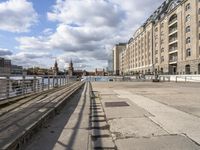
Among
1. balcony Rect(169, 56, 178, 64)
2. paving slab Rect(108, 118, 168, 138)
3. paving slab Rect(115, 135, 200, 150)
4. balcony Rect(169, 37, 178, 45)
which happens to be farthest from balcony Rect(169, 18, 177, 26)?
paving slab Rect(115, 135, 200, 150)

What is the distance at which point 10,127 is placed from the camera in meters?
6.33

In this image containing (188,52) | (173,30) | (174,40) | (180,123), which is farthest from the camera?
(173,30)

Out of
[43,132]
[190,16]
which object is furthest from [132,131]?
[190,16]

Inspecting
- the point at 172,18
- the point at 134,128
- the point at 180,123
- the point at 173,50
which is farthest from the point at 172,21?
the point at 134,128

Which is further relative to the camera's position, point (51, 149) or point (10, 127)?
point (10, 127)

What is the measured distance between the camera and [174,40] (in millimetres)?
75125

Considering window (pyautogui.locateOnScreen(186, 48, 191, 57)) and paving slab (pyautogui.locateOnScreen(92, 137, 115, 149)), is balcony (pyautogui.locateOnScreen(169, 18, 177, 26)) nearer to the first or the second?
window (pyautogui.locateOnScreen(186, 48, 191, 57))

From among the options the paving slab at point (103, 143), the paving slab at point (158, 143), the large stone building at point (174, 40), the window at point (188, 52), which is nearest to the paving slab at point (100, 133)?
the paving slab at point (103, 143)

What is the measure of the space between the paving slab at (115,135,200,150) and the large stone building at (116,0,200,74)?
56611 millimetres

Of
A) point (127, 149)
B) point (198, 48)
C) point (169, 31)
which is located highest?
Result: point (169, 31)

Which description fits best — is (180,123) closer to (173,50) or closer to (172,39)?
(173,50)

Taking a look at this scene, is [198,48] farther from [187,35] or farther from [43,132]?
Answer: [43,132]

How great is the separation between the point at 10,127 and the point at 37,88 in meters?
12.1

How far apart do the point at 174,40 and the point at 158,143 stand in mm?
72563
